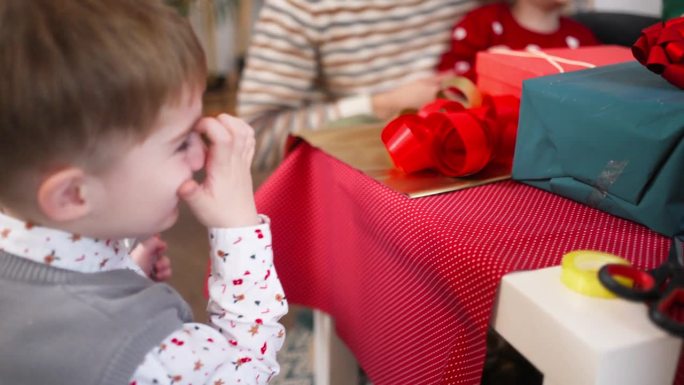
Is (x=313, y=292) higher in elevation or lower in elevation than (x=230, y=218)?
lower

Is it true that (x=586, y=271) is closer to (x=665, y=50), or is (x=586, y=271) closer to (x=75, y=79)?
(x=665, y=50)

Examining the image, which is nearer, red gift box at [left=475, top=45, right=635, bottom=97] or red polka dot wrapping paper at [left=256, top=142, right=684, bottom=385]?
red polka dot wrapping paper at [left=256, top=142, right=684, bottom=385]

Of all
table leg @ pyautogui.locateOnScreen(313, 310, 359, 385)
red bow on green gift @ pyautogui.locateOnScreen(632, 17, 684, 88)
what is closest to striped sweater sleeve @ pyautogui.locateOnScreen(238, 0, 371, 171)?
table leg @ pyautogui.locateOnScreen(313, 310, 359, 385)

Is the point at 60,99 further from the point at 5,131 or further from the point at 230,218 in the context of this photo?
the point at 230,218

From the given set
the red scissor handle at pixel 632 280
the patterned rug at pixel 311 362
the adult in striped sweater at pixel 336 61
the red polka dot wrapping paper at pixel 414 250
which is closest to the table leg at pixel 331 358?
the red polka dot wrapping paper at pixel 414 250

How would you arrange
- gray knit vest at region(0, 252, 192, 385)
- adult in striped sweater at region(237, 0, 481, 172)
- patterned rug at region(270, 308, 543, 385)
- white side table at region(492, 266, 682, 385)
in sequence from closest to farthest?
Result: white side table at region(492, 266, 682, 385) < gray knit vest at region(0, 252, 192, 385) < patterned rug at region(270, 308, 543, 385) < adult in striped sweater at region(237, 0, 481, 172)

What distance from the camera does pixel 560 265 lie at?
49 cm

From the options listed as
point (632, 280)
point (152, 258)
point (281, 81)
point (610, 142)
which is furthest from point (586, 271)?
point (281, 81)

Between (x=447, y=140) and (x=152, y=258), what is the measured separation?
391 millimetres

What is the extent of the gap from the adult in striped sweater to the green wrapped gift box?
424 mm

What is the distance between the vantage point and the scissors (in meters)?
0.40

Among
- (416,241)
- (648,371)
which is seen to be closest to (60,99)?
(416,241)

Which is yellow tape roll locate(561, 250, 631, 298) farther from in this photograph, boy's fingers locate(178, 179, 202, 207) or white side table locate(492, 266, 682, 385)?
boy's fingers locate(178, 179, 202, 207)

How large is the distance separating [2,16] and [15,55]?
4cm
